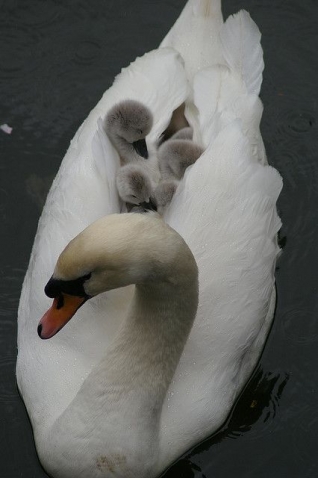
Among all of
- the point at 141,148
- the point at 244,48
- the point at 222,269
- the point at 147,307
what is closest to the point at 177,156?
the point at 141,148

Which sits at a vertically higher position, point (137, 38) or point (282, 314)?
point (137, 38)

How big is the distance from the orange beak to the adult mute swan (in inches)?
0.4

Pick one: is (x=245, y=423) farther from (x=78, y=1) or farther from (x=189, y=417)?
(x=78, y=1)

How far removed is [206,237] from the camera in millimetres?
5836

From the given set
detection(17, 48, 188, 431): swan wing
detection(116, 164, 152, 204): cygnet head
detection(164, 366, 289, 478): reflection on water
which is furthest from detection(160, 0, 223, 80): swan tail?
detection(164, 366, 289, 478): reflection on water

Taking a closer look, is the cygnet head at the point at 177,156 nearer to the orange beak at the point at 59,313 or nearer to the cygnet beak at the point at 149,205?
the cygnet beak at the point at 149,205

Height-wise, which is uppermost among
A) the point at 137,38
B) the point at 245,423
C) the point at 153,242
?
the point at 153,242

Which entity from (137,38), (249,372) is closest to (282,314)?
(249,372)

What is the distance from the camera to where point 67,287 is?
16.1ft

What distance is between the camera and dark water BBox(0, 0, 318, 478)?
6.15 metres

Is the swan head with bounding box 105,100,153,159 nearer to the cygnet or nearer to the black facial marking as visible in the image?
the cygnet

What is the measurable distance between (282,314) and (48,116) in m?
2.29

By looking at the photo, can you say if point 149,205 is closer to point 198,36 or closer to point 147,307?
point 147,307

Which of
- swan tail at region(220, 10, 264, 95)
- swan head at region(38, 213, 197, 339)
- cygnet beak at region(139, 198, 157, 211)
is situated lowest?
cygnet beak at region(139, 198, 157, 211)
